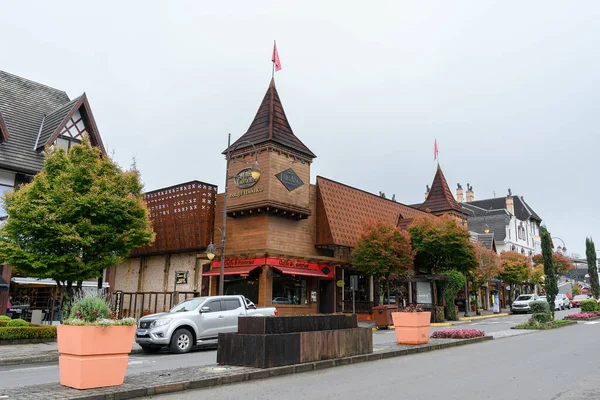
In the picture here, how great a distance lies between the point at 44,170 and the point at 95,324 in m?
14.3

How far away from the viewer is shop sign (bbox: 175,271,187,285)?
1171 inches

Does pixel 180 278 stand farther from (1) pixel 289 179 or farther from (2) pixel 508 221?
(2) pixel 508 221

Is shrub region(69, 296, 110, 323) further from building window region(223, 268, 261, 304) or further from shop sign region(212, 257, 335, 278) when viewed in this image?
building window region(223, 268, 261, 304)

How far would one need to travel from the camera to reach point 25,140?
80.3 ft

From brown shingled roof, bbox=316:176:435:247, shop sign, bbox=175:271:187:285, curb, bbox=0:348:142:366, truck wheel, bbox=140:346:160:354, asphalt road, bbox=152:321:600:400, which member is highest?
brown shingled roof, bbox=316:176:435:247

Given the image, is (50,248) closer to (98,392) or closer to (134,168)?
(134,168)

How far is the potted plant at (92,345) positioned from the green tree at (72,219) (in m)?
11.4

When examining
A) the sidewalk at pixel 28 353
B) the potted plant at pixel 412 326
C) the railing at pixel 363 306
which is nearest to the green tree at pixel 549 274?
the railing at pixel 363 306

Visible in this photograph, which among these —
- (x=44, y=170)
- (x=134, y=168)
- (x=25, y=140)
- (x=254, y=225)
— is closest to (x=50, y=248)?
(x=44, y=170)

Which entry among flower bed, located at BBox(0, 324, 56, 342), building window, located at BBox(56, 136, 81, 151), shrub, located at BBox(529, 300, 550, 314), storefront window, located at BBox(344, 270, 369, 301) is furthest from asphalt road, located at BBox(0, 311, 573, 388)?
storefront window, located at BBox(344, 270, 369, 301)

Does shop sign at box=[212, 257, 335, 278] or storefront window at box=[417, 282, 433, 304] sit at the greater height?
shop sign at box=[212, 257, 335, 278]

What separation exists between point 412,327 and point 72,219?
13285mm

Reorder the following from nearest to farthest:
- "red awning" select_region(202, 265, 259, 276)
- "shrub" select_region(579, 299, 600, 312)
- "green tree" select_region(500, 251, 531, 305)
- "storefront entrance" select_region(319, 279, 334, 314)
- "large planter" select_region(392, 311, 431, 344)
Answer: "large planter" select_region(392, 311, 431, 344) → "red awning" select_region(202, 265, 259, 276) → "storefront entrance" select_region(319, 279, 334, 314) → "shrub" select_region(579, 299, 600, 312) → "green tree" select_region(500, 251, 531, 305)

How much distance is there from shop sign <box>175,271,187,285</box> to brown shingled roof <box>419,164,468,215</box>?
22.2 meters
